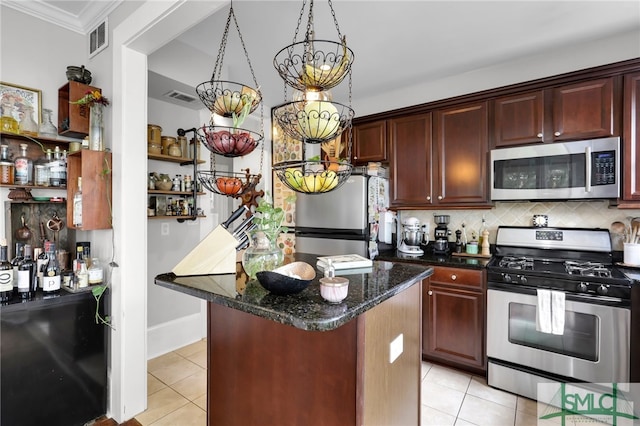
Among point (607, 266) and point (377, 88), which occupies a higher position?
point (377, 88)

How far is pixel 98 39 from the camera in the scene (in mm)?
2148

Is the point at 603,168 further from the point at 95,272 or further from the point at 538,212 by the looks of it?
the point at 95,272

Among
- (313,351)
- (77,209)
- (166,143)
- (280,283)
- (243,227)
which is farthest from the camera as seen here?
(166,143)

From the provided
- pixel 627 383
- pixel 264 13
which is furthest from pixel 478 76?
pixel 627 383

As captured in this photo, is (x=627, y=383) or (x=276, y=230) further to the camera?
(x=627, y=383)

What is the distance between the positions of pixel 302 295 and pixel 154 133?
236cm

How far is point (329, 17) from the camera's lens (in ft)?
7.09

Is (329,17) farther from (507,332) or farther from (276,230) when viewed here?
(507,332)

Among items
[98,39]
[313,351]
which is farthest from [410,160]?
[98,39]

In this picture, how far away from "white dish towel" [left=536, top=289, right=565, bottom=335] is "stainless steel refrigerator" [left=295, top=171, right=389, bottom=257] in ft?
4.53

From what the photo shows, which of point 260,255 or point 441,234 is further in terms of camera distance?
point 441,234

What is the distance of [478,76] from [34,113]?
3587 mm

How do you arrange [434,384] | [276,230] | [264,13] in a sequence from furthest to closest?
[434,384]
[264,13]
[276,230]

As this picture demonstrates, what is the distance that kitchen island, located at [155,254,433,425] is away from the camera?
3.39 ft
